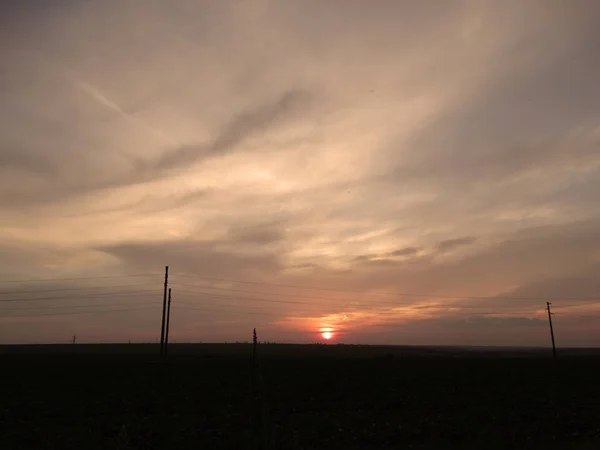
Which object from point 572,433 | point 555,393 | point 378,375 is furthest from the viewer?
point 378,375

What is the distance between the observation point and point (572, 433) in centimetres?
1903

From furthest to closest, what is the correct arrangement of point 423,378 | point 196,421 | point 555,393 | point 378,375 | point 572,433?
1. point 378,375
2. point 423,378
3. point 555,393
4. point 196,421
5. point 572,433

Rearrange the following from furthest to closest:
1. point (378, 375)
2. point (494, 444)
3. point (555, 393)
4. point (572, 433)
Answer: point (378, 375)
point (555, 393)
point (572, 433)
point (494, 444)

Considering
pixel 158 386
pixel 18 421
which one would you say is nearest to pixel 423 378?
pixel 158 386

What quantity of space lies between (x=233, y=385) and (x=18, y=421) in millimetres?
16009

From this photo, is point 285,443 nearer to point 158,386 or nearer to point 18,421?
point 18,421

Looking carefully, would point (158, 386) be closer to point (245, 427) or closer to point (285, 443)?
point (245, 427)

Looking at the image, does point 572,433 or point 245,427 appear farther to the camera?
point 245,427

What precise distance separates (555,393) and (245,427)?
21.4 meters

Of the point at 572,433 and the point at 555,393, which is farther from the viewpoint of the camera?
the point at 555,393

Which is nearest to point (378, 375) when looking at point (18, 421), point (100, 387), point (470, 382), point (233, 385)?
point (470, 382)

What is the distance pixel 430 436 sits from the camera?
19.1m

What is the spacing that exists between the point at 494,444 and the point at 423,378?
24612mm

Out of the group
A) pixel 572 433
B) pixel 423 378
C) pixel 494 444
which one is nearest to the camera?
pixel 494 444
